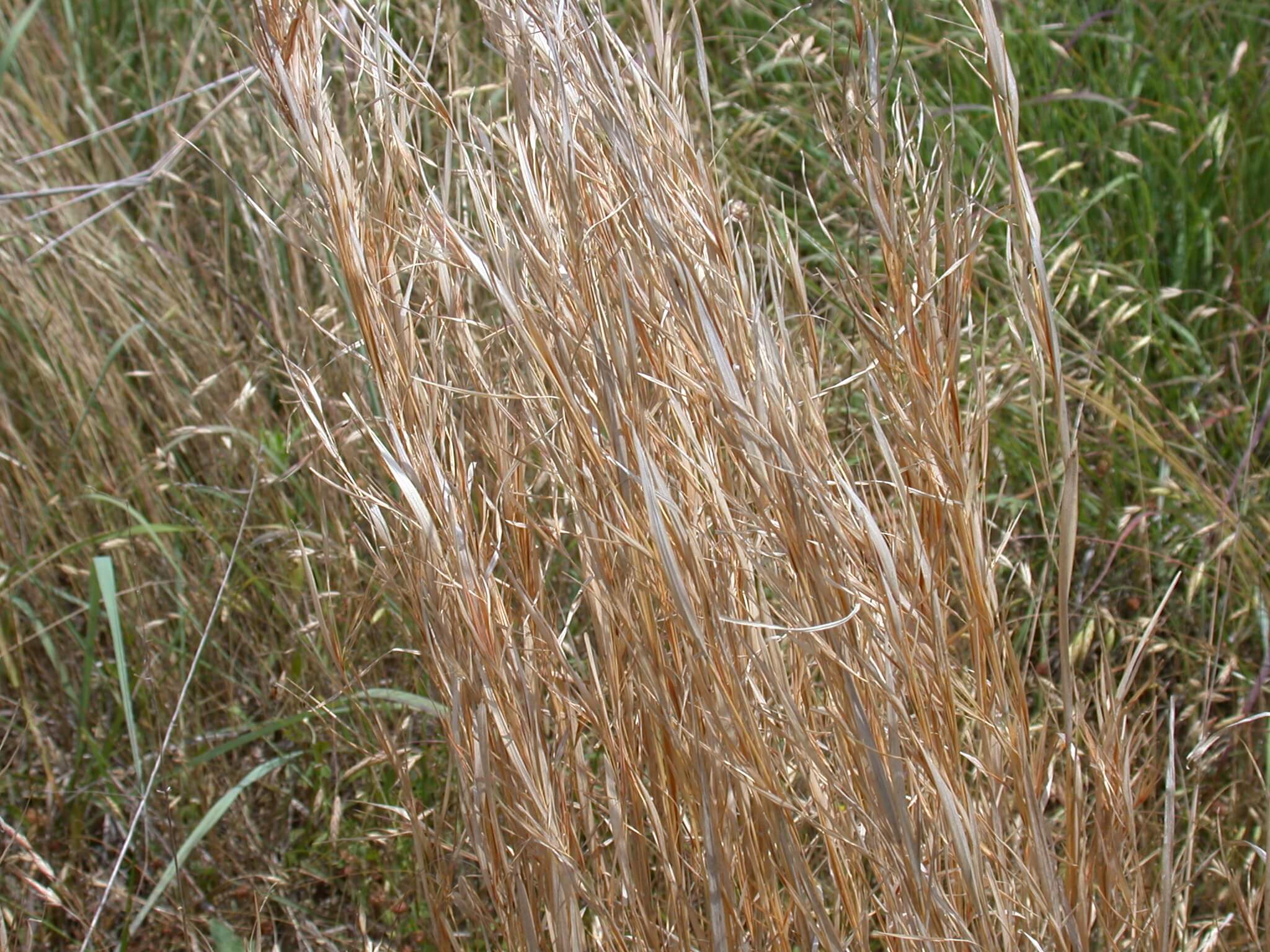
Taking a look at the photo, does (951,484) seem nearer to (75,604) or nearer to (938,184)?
(938,184)

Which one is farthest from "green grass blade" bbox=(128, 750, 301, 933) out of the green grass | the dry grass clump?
the dry grass clump

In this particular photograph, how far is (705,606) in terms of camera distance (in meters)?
0.74

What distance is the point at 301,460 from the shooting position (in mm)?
1355

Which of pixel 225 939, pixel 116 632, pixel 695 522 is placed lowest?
pixel 225 939

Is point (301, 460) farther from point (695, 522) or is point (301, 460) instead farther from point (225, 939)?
point (695, 522)

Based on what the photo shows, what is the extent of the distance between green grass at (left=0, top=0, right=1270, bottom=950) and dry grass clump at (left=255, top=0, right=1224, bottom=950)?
49 centimetres

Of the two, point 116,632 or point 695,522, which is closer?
point 695,522

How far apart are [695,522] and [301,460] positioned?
0.70 meters

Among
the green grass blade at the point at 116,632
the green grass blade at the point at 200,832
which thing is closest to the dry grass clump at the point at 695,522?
the green grass blade at the point at 200,832

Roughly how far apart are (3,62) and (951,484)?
184 cm

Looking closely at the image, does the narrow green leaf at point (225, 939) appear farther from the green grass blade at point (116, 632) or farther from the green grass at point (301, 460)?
the green grass blade at point (116, 632)

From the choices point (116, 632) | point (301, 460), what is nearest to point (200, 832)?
point (116, 632)

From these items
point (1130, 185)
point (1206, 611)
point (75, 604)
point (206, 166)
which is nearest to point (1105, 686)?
point (1206, 611)

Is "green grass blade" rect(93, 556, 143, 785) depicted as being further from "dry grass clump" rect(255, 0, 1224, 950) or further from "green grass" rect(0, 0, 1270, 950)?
"dry grass clump" rect(255, 0, 1224, 950)
